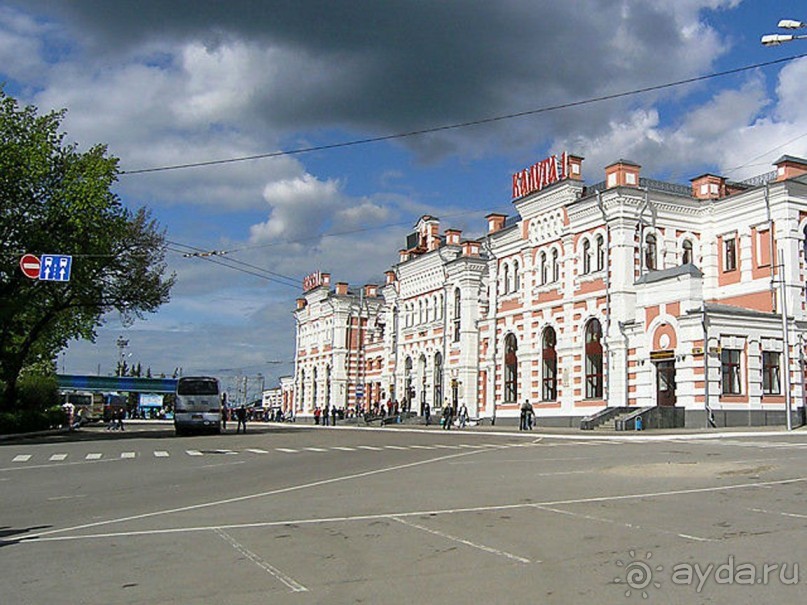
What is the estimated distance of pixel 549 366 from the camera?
51.7 meters

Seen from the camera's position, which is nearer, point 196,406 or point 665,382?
point 665,382

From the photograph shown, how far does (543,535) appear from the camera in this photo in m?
10.2

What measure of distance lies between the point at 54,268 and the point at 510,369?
33043 mm

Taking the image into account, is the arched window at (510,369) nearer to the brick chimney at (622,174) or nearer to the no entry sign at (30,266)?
the brick chimney at (622,174)

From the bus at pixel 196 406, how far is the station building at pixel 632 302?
1937 cm

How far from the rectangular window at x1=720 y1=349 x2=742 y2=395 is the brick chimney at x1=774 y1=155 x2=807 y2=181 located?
424 inches

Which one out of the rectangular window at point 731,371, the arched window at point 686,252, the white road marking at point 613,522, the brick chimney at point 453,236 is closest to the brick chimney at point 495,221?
the brick chimney at point 453,236

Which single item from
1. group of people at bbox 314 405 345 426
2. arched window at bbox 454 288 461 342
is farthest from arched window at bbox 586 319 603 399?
group of people at bbox 314 405 345 426

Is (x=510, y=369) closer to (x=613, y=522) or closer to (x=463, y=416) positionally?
(x=463, y=416)

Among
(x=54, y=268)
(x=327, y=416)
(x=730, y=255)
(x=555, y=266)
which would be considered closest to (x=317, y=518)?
(x=54, y=268)

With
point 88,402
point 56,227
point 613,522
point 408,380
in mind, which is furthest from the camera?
point 88,402

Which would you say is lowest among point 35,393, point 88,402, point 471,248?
point 88,402

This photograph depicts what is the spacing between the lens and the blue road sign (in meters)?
30.1

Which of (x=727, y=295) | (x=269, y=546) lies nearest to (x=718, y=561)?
(x=269, y=546)
